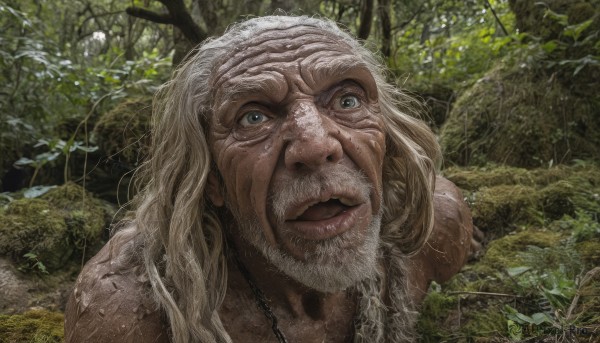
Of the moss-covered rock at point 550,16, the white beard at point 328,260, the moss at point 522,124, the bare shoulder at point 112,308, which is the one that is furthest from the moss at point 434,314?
the moss-covered rock at point 550,16

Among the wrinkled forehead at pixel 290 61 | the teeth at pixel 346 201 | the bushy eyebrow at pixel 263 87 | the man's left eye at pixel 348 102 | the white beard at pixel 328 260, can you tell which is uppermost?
the wrinkled forehead at pixel 290 61

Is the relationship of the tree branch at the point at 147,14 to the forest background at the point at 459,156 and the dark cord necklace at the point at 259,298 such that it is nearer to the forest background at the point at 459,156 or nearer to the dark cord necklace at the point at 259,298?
the forest background at the point at 459,156

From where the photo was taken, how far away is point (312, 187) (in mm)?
1893

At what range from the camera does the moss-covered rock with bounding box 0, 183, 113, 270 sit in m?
3.39

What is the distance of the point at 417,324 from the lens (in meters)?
2.73

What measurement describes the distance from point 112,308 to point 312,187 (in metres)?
0.84

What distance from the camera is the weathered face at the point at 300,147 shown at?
1929mm

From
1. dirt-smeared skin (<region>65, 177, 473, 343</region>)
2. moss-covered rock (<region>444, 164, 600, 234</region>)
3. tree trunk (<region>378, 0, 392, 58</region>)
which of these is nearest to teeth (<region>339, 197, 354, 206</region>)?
dirt-smeared skin (<region>65, 177, 473, 343</region>)

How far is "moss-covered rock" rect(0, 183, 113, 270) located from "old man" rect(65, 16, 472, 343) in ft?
4.30

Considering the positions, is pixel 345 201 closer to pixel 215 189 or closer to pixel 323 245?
pixel 323 245

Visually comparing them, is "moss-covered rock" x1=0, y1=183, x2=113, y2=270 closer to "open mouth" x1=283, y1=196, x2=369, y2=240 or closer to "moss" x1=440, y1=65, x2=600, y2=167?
"open mouth" x1=283, y1=196, x2=369, y2=240

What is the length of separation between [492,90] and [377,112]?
302cm

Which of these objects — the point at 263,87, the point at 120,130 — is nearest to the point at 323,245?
the point at 263,87

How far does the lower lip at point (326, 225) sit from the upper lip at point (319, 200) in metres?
0.03
